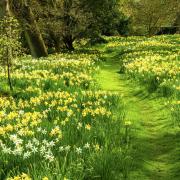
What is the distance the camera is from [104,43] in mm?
37719

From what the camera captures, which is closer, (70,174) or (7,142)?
(70,174)

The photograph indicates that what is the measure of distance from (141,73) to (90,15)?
1409 cm

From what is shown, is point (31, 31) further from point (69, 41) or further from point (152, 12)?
point (152, 12)

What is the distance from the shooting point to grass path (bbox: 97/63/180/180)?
21.0 feet

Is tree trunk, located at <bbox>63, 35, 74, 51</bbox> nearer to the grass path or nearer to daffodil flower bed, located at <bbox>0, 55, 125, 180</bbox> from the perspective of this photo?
the grass path

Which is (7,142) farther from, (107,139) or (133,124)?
(133,124)

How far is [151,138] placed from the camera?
27.1 feet

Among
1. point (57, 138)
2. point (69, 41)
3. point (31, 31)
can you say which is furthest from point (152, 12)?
point (57, 138)

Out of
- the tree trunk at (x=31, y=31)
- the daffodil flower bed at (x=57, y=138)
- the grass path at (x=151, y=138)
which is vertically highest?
the tree trunk at (x=31, y=31)

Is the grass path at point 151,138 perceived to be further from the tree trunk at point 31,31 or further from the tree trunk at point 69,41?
the tree trunk at point 69,41

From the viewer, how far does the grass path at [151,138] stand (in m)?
6.41

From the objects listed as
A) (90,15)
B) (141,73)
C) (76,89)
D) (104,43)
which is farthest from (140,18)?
(76,89)

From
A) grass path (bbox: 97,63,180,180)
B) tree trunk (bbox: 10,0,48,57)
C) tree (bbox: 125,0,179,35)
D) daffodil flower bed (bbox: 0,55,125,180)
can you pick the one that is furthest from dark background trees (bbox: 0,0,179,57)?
tree (bbox: 125,0,179,35)

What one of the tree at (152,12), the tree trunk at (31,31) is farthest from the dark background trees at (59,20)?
the tree at (152,12)
